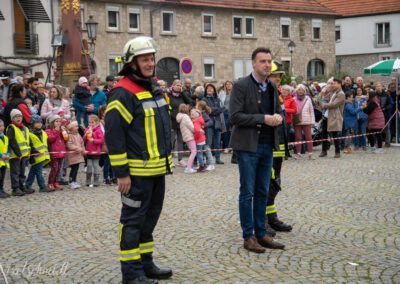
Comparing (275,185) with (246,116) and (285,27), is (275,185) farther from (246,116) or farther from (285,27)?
(285,27)

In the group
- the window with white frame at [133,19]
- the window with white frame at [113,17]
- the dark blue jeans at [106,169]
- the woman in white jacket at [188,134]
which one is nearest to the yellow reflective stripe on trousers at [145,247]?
the dark blue jeans at [106,169]

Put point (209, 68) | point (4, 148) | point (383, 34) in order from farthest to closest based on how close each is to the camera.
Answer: point (383, 34), point (209, 68), point (4, 148)

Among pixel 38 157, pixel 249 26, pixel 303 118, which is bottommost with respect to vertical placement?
pixel 38 157

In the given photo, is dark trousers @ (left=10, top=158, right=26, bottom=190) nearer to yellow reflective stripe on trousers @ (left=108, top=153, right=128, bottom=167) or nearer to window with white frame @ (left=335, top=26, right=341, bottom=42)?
yellow reflective stripe on trousers @ (left=108, top=153, right=128, bottom=167)

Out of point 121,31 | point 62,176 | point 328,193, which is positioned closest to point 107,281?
point 328,193

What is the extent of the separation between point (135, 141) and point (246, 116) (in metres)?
1.67

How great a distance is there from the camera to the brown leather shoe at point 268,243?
676 cm

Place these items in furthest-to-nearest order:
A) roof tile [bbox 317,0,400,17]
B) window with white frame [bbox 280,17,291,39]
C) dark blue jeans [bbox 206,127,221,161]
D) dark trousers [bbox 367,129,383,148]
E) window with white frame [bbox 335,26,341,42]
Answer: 1. window with white frame [bbox 335,26,341,42]
2. roof tile [bbox 317,0,400,17]
3. window with white frame [bbox 280,17,291,39]
4. dark trousers [bbox 367,129,383,148]
5. dark blue jeans [bbox 206,127,221,161]

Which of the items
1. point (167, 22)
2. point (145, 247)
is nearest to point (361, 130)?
point (145, 247)

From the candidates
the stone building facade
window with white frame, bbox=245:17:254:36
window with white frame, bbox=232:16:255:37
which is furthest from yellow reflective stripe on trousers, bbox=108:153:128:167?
window with white frame, bbox=245:17:254:36

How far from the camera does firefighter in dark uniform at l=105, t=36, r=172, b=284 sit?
5387mm

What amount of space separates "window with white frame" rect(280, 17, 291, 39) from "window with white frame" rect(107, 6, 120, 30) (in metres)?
14.3

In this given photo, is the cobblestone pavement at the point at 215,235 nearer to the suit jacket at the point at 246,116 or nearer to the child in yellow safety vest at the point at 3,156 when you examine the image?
the child in yellow safety vest at the point at 3,156

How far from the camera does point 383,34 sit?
55.8 meters
